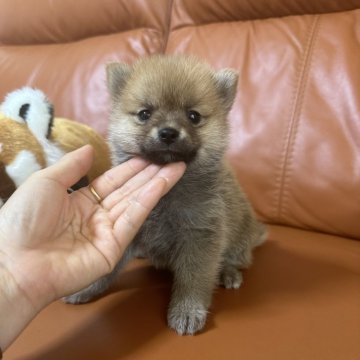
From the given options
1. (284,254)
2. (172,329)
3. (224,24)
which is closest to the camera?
(172,329)

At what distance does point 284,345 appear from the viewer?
909mm

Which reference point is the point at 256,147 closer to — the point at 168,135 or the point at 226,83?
the point at 226,83

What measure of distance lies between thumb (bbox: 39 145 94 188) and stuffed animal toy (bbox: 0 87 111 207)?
0.23 metres

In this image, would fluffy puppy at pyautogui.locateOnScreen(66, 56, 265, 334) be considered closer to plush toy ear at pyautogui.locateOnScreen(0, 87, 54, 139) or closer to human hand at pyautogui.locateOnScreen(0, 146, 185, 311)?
human hand at pyautogui.locateOnScreen(0, 146, 185, 311)

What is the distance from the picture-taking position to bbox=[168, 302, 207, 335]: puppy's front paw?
37.7 inches

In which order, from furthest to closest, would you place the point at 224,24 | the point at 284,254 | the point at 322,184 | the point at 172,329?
the point at 224,24 < the point at 322,184 < the point at 284,254 < the point at 172,329

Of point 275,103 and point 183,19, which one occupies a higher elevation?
point 183,19

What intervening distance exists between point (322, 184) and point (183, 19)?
3.01 ft

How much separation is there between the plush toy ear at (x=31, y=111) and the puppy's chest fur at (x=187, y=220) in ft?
1.53

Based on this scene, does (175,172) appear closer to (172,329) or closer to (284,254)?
(172,329)

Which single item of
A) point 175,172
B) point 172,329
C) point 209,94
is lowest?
point 172,329

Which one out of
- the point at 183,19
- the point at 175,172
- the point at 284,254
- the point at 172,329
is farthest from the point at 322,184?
the point at 183,19

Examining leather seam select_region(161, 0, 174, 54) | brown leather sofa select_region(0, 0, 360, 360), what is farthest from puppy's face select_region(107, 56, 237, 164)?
leather seam select_region(161, 0, 174, 54)

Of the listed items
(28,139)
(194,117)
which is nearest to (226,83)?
(194,117)
